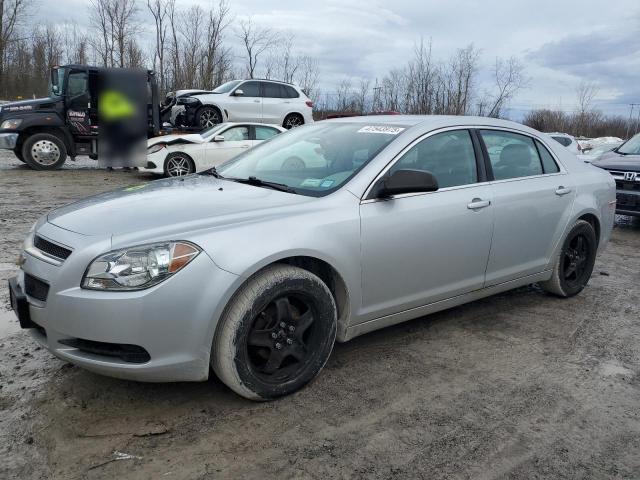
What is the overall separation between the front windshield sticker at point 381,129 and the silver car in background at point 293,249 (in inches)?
0.6

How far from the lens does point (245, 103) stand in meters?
15.8

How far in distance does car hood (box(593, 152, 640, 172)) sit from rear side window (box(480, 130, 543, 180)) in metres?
4.73

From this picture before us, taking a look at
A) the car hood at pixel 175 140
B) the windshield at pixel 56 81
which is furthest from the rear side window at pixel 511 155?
the windshield at pixel 56 81

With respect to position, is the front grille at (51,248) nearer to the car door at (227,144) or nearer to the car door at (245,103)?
the car door at (227,144)

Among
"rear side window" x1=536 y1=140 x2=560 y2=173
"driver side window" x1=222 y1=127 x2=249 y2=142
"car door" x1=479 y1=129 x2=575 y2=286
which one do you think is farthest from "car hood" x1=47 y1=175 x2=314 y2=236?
"driver side window" x1=222 y1=127 x2=249 y2=142

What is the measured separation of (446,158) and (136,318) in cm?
239

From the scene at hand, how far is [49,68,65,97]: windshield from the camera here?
1269 centimetres

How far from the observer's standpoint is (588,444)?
2.65 metres

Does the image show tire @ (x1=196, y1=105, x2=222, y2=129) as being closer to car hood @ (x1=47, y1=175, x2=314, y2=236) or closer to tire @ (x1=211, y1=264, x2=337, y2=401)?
car hood @ (x1=47, y1=175, x2=314, y2=236)

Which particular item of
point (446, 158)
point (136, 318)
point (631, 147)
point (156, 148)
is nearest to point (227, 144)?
point (156, 148)

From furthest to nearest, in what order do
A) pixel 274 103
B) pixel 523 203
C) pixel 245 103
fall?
1. pixel 274 103
2. pixel 245 103
3. pixel 523 203

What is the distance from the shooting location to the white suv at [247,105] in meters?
15.3

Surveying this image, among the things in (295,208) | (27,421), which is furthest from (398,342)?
(27,421)

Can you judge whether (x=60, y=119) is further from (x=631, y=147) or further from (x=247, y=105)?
(x=631, y=147)
